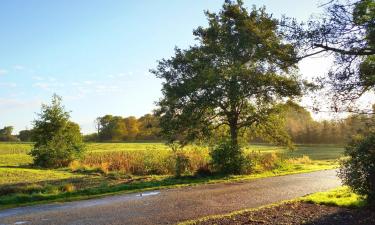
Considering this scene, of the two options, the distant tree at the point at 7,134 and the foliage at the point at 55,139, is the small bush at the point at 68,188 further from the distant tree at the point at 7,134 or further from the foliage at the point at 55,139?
the distant tree at the point at 7,134

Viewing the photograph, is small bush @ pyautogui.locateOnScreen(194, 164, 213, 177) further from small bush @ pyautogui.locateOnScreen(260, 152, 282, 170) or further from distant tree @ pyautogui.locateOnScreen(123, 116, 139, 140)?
distant tree @ pyautogui.locateOnScreen(123, 116, 139, 140)

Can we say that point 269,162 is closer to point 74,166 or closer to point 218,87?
point 218,87

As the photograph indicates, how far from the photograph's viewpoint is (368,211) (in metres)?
11.9

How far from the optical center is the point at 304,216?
1163 centimetres

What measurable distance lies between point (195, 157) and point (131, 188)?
8936 mm

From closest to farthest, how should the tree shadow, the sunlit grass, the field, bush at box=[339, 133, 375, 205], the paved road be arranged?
A: the tree shadow < bush at box=[339, 133, 375, 205] < the paved road < the sunlit grass < the field

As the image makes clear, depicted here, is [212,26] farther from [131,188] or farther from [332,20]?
[332,20]

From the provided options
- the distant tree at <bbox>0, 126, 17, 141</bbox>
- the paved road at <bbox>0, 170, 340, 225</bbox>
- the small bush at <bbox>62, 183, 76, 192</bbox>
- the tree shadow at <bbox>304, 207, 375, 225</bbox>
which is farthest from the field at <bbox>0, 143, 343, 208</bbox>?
the distant tree at <bbox>0, 126, 17, 141</bbox>

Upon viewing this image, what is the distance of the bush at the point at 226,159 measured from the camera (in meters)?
25.2

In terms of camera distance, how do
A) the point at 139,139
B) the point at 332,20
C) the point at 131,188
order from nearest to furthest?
the point at 332,20, the point at 131,188, the point at 139,139

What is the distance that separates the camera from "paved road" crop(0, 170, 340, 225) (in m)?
12.5

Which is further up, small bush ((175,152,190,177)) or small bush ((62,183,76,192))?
small bush ((175,152,190,177))

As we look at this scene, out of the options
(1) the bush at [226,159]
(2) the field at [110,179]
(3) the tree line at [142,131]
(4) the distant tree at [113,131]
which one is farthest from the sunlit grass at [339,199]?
(4) the distant tree at [113,131]

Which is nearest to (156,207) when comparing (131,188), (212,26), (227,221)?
(227,221)
